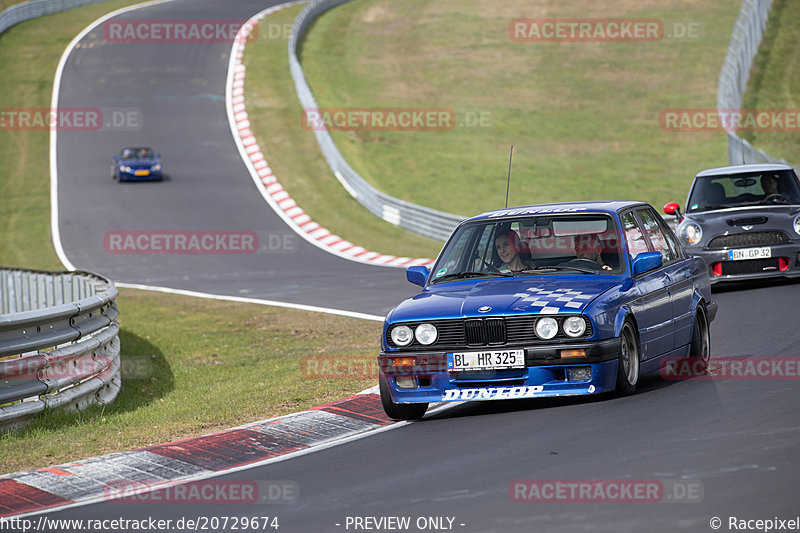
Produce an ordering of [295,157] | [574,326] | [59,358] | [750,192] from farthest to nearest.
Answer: [295,157], [750,192], [59,358], [574,326]

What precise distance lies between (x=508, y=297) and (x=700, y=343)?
2488mm

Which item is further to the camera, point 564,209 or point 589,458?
point 564,209

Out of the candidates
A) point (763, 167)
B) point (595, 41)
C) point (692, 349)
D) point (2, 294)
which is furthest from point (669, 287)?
point (595, 41)

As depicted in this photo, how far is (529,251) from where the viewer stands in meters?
9.17

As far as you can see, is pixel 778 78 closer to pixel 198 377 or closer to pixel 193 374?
pixel 193 374

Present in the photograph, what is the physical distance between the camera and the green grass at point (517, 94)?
35375 mm

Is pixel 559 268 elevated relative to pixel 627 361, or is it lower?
elevated

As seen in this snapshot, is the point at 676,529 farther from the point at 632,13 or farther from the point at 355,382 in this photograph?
the point at 632,13
